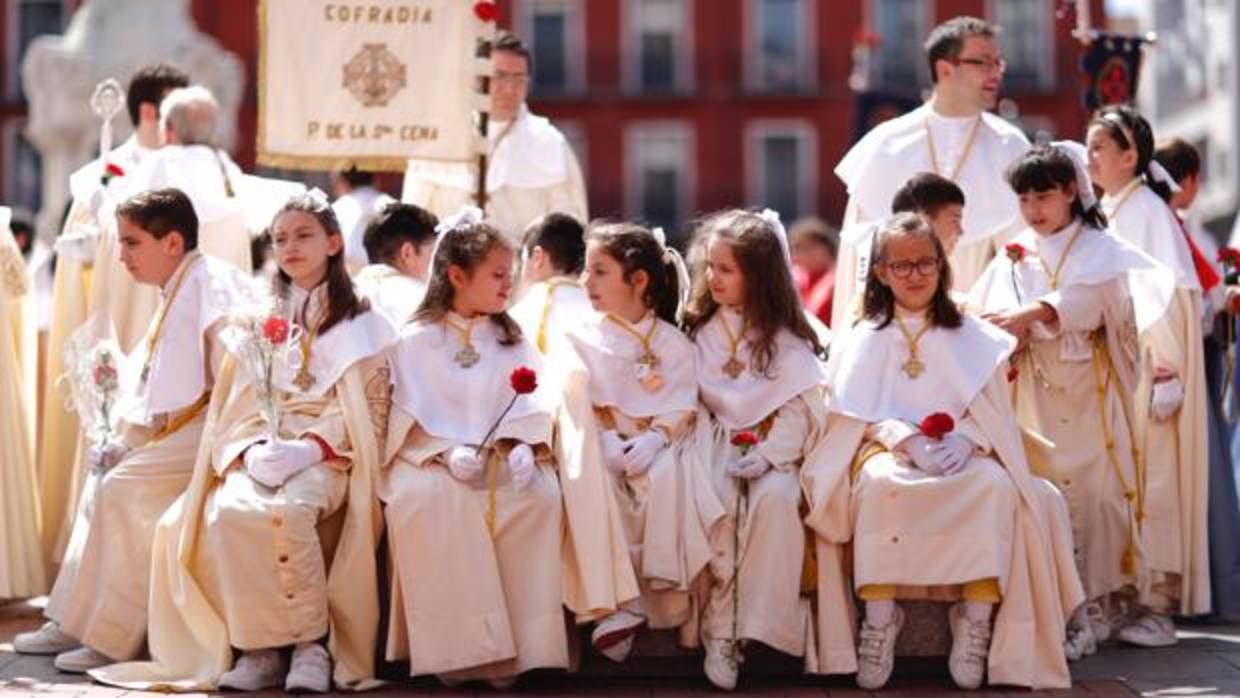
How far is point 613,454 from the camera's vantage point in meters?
8.18

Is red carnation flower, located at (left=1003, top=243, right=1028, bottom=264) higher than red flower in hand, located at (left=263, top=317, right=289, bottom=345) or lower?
higher

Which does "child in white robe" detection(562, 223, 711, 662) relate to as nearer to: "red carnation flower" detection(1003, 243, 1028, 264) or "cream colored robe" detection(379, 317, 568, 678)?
"cream colored robe" detection(379, 317, 568, 678)

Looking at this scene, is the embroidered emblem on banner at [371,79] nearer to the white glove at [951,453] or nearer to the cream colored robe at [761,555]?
the cream colored robe at [761,555]

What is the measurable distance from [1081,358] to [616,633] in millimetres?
2292

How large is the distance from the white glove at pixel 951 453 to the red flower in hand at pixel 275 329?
228 centimetres

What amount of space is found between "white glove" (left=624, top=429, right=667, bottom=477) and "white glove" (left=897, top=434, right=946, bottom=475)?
0.85 metres

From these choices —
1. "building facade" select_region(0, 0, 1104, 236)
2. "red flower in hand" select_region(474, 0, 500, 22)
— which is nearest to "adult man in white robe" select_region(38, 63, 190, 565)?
"red flower in hand" select_region(474, 0, 500, 22)

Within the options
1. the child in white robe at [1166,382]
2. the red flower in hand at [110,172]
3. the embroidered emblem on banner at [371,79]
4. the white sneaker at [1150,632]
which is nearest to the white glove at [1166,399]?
the child in white robe at [1166,382]

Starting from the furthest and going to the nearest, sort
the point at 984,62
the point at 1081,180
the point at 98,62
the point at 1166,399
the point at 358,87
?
the point at 98,62 → the point at 358,87 → the point at 984,62 → the point at 1166,399 → the point at 1081,180

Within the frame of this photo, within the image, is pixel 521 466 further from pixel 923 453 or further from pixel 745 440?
pixel 923 453

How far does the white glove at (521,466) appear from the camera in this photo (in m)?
7.95

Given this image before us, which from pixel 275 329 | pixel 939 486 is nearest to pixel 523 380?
pixel 275 329

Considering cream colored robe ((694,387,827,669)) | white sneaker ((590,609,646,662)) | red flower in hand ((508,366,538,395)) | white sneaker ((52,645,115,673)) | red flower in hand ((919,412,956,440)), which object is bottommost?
white sneaker ((52,645,115,673))

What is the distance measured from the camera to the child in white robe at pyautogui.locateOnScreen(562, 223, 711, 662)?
26.3 feet
